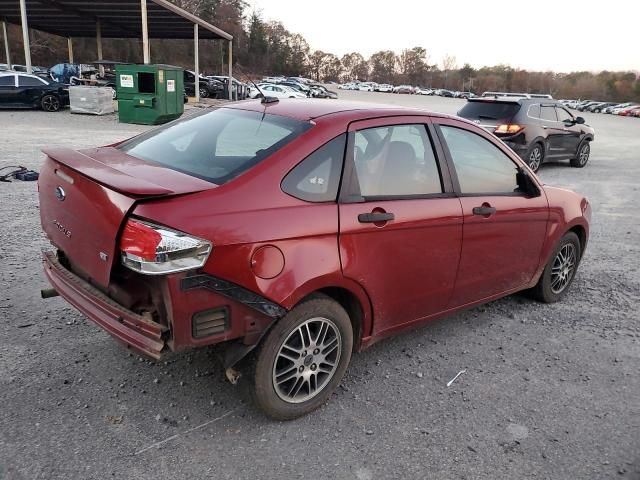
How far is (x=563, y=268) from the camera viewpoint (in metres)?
4.74

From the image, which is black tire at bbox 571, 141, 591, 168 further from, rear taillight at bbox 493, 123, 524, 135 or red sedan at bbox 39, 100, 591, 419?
red sedan at bbox 39, 100, 591, 419

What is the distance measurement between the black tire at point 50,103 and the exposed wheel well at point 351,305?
21.6m

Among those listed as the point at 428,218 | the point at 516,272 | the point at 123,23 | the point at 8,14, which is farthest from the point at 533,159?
the point at 8,14

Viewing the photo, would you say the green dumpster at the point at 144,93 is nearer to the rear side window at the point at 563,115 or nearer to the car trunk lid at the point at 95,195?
the rear side window at the point at 563,115

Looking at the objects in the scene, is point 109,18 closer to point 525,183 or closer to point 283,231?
point 525,183

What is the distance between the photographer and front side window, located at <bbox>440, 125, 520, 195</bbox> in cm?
360

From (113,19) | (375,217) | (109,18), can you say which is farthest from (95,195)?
(113,19)

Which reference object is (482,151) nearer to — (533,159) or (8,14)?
(533,159)

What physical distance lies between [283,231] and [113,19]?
3448cm

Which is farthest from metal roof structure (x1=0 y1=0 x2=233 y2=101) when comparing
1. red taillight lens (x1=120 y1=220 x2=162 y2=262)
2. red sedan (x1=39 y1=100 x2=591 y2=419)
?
red taillight lens (x1=120 y1=220 x2=162 y2=262)

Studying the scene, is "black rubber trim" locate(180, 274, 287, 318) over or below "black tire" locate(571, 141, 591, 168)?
over

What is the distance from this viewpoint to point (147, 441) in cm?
266

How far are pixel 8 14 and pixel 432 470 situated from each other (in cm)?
3831

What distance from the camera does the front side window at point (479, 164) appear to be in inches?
142
